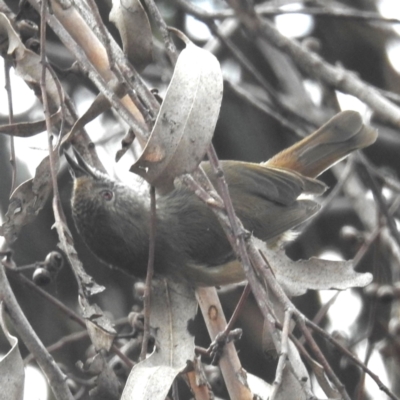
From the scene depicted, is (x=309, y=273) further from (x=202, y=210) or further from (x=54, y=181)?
(x=202, y=210)

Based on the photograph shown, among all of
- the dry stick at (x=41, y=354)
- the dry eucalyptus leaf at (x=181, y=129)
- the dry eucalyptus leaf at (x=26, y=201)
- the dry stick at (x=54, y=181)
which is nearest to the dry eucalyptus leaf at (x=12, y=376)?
the dry stick at (x=41, y=354)

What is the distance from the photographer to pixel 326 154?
137 inches

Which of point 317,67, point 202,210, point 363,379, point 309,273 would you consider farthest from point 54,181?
point 317,67

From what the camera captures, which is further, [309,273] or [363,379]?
[363,379]

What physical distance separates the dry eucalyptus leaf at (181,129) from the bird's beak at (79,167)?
0.83 meters

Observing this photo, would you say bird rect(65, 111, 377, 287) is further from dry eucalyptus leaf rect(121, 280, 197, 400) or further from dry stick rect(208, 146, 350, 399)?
dry stick rect(208, 146, 350, 399)

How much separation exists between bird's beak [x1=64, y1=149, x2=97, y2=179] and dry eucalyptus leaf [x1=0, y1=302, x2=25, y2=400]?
0.79 meters

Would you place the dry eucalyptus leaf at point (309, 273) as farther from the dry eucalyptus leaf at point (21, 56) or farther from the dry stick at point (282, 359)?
the dry eucalyptus leaf at point (21, 56)

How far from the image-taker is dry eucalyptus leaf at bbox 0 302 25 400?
6.07 ft

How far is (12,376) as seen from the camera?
6.13 ft

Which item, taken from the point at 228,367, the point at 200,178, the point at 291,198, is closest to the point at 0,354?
the point at 291,198

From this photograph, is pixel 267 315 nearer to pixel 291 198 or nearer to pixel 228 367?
pixel 228 367

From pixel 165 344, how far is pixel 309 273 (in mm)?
423

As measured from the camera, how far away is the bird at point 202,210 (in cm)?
282
